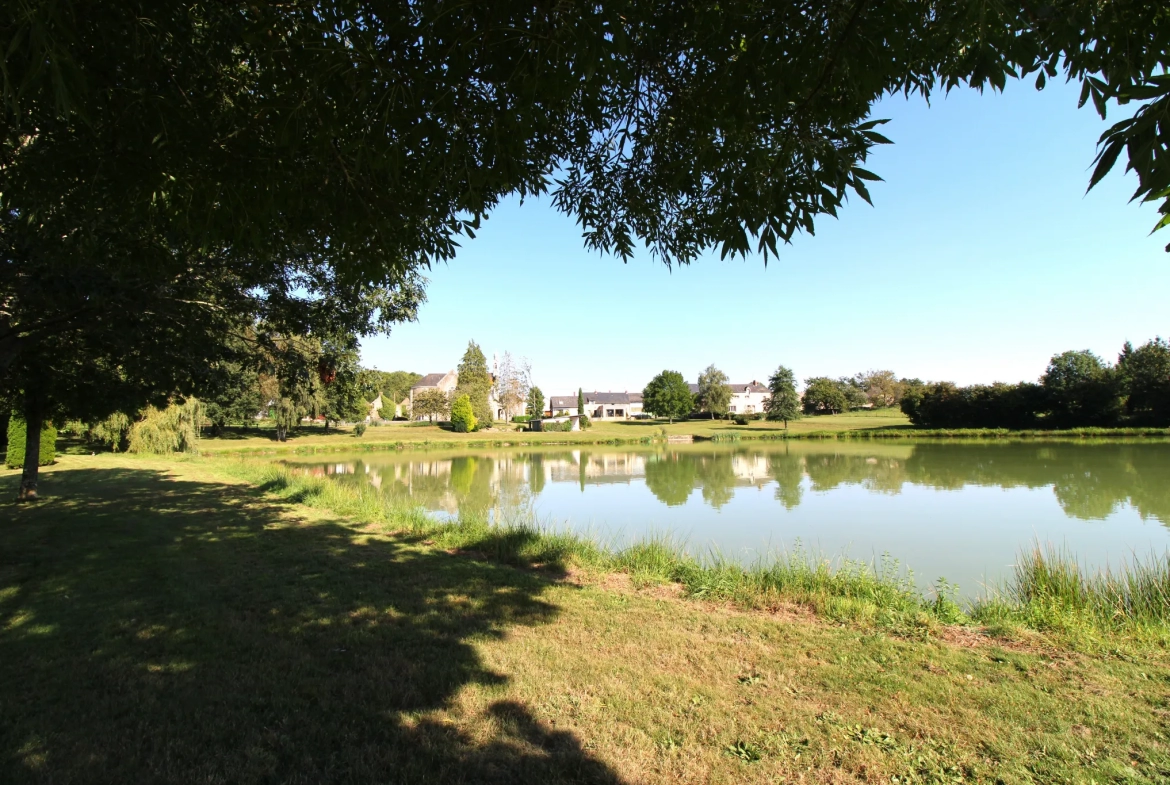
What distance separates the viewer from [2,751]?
258cm

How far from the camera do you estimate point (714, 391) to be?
74.1m

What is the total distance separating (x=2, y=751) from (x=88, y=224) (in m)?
2.98

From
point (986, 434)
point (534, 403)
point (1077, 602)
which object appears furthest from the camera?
point (534, 403)

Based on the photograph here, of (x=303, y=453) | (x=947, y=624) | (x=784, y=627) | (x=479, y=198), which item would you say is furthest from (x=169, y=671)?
(x=303, y=453)

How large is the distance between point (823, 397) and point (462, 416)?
180ft

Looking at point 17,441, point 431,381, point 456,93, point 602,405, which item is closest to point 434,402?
point 431,381

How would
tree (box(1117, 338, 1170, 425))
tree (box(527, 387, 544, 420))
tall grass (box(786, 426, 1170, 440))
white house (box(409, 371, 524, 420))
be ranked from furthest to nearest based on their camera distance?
1. tree (box(527, 387, 544, 420))
2. white house (box(409, 371, 524, 420))
3. tree (box(1117, 338, 1170, 425))
4. tall grass (box(786, 426, 1170, 440))

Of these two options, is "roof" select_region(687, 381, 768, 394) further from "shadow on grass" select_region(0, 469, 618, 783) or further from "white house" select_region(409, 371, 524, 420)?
"shadow on grass" select_region(0, 469, 618, 783)

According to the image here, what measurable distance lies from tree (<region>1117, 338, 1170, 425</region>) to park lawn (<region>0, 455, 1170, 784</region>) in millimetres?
53085

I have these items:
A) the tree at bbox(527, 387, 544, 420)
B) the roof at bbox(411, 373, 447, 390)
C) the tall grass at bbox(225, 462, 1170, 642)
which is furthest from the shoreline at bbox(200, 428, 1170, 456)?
the roof at bbox(411, 373, 447, 390)

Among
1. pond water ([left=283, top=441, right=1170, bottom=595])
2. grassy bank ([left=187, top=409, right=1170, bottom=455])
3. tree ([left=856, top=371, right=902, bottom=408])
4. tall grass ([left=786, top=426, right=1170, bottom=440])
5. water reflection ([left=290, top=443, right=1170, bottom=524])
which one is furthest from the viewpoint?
tree ([left=856, top=371, right=902, bottom=408])

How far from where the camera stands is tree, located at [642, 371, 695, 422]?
71.1m

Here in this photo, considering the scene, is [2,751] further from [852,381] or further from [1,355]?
[852,381]

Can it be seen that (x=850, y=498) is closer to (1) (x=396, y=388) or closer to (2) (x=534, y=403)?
(2) (x=534, y=403)
